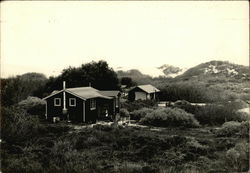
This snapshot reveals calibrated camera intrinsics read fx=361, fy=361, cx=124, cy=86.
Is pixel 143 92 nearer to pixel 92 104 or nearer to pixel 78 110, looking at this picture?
pixel 92 104

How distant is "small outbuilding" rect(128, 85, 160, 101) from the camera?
15.1 feet

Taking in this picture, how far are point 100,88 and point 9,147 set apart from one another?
4.31ft

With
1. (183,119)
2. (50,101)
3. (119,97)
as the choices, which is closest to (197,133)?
(183,119)

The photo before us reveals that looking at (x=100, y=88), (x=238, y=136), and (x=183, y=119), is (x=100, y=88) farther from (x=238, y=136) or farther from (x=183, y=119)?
(x=238, y=136)

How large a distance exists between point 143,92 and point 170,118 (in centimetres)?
49

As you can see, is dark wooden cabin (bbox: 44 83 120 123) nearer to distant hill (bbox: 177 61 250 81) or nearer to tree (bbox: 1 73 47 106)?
tree (bbox: 1 73 47 106)

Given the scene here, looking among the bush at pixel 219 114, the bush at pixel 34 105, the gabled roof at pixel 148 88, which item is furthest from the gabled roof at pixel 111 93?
the bush at pixel 219 114

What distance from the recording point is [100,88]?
4.61 metres

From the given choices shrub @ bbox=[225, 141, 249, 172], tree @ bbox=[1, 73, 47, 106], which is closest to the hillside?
shrub @ bbox=[225, 141, 249, 172]

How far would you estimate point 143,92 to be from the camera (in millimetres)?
4652

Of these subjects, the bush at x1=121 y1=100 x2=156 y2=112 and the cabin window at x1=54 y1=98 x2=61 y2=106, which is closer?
the cabin window at x1=54 y1=98 x2=61 y2=106

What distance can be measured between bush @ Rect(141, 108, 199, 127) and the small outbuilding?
0.69 ft

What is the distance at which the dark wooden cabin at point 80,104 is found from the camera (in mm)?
4418

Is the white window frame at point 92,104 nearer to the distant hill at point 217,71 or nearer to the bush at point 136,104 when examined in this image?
the bush at point 136,104
